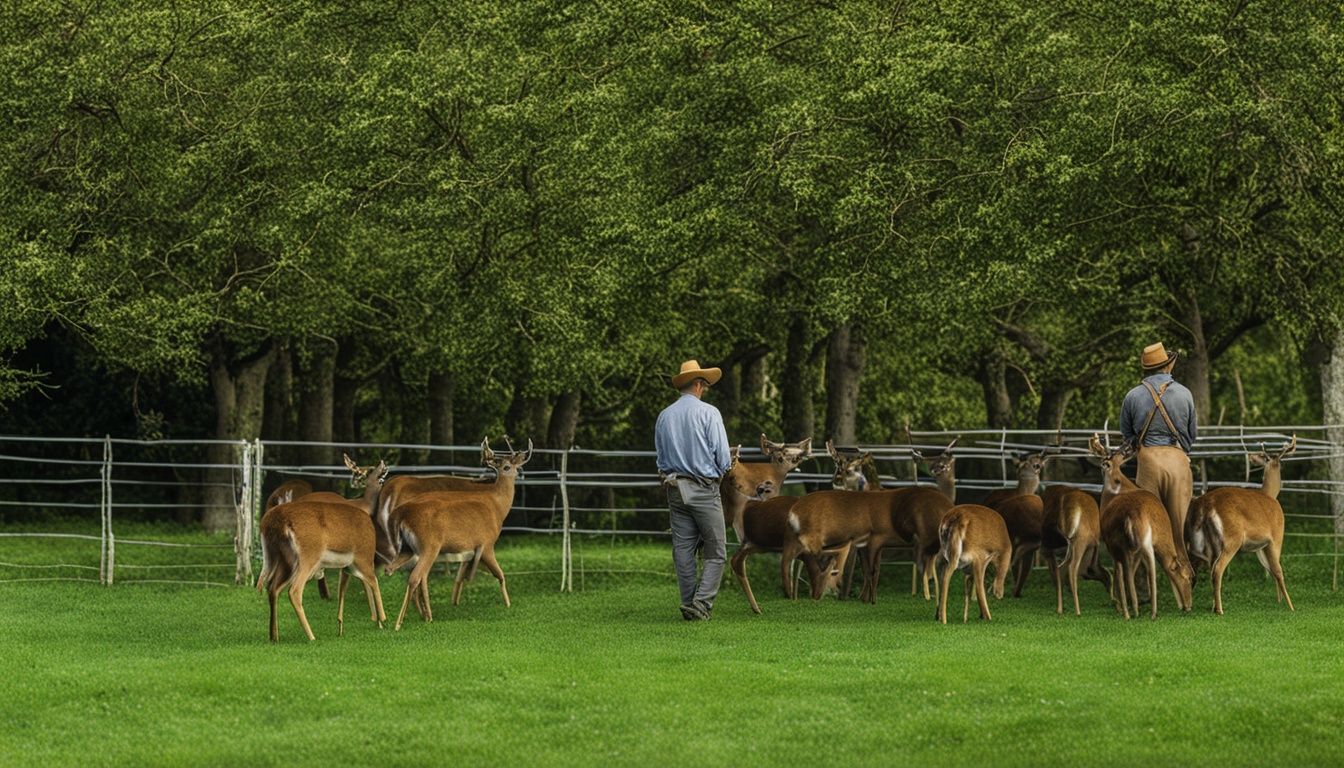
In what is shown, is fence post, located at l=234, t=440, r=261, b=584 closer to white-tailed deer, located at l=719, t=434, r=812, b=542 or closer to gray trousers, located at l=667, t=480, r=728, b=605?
white-tailed deer, located at l=719, t=434, r=812, b=542

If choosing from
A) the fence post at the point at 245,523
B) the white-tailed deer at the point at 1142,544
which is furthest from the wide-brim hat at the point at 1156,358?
the fence post at the point at 245,523

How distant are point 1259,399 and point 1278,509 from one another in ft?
109

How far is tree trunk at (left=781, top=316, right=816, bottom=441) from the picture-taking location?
86.7 ft

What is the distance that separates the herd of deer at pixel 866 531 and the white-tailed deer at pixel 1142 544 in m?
0.01

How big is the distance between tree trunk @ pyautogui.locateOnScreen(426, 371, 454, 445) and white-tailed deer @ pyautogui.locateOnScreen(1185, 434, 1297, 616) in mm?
15052

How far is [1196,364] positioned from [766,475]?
8.16 m

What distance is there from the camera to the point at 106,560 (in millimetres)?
19266

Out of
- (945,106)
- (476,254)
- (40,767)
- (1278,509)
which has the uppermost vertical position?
(945,106)

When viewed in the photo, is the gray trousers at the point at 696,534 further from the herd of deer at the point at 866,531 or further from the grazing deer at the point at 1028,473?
the grazing deer at the point at 1028,473

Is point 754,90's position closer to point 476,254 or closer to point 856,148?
point 856,148

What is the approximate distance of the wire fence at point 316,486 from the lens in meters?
18.7

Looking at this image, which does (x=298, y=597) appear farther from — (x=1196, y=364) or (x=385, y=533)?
(x=1196, y=364)

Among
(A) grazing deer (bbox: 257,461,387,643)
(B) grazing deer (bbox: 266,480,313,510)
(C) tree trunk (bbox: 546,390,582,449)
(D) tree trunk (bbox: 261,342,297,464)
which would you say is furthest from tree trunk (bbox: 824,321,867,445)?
(A) grazing deer (bbox: 257,461,387,643)

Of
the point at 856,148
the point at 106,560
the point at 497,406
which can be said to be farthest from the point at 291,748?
the point at 497,406
